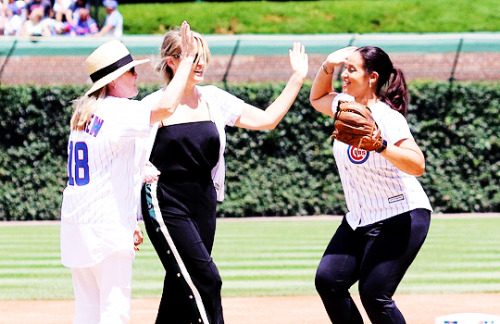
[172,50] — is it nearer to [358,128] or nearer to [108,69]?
[108,69]

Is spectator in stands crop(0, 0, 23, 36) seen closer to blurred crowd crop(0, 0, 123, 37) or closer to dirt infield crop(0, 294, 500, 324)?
blurred crowd crop(0, 0, 123, 37)

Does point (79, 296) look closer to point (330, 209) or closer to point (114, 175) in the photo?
point (114, 175)

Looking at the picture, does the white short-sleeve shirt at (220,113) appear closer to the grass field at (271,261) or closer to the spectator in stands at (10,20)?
the grass field at (271,261)

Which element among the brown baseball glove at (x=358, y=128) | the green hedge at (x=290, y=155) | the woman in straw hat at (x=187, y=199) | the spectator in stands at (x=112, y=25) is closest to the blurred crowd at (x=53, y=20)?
the spectator in stands at (x=112, y=25)

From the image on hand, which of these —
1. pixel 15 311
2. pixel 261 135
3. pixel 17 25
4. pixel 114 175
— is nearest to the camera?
pixel 114 175

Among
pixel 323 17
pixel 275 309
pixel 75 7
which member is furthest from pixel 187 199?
pixel 323 17

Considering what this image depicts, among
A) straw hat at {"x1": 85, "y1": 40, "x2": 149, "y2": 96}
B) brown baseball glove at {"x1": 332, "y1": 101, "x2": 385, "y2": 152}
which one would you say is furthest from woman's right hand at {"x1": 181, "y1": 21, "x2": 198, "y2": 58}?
brown baseball glove at {"x1": 332, "y1": 101, "x2": 385, "y2": 152}

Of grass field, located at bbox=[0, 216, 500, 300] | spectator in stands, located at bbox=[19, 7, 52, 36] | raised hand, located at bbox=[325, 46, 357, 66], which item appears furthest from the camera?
spectator in stands, located at bbox=[19, 7, 52, 36]

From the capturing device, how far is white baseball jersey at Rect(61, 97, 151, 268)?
5117 mm

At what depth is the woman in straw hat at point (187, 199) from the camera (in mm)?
5465

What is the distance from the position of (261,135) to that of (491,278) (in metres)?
9.00

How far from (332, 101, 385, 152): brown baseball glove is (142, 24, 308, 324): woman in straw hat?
77 cm

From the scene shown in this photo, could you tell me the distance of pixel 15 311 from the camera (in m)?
8.75

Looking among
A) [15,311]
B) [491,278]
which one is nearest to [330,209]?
[491,278]
